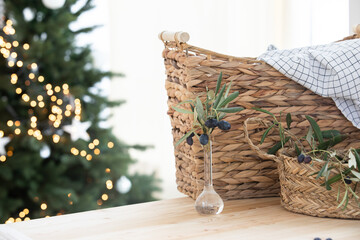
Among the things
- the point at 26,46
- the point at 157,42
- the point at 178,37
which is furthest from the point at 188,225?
the point at 157,42

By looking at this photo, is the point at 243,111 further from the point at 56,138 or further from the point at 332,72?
the point at 56,138

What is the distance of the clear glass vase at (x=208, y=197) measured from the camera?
100cm

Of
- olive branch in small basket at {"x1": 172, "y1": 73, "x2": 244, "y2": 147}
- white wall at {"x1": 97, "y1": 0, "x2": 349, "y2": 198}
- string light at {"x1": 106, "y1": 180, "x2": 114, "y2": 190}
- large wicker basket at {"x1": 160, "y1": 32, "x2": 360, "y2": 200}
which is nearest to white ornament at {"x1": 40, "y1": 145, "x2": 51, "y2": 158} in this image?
string light at {"x1": 106, "y1": 180, "x2": 114, "y2": 190}

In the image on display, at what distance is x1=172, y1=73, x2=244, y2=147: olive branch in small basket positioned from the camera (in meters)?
0.97

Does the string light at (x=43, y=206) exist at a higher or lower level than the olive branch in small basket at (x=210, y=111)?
lower

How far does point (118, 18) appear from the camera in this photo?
258 centimetres

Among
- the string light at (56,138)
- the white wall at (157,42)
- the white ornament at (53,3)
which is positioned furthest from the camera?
the white wall at (157,42)

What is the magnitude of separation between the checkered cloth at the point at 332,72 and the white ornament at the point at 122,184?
4.68 feet

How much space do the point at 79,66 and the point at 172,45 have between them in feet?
3.82

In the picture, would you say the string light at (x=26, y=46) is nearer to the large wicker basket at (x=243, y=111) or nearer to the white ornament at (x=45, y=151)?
the white ornament at (x=45, y=151)

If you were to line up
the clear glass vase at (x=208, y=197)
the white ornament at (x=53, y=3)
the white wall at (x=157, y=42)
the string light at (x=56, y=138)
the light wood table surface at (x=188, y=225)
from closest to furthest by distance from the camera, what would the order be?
the light wood table surface at (x=188, y=225) < the clear glass vase at (x=208, y=197) < the white ornament at (x=53, y=3) < the string light at (x=56, y=138) < the white wall at (x=157, y=42)

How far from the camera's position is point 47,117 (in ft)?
7.15

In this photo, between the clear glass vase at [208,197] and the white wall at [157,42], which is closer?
the clear glass vase at [208,197]

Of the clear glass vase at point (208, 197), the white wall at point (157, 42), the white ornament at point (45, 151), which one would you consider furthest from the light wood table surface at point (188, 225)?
the white wall at point (157, 42)
